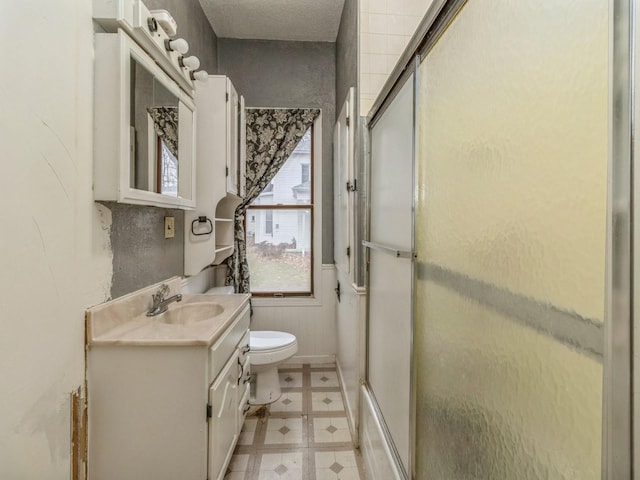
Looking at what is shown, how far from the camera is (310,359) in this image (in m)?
2.99

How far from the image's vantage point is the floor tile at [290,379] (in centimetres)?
262

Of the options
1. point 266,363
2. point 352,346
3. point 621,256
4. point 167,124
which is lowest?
point 266,363

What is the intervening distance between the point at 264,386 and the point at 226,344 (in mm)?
979

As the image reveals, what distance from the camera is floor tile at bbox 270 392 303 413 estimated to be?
2.26 m

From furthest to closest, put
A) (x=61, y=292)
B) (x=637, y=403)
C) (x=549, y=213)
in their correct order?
(x=61, y=292), (x=549, y=213), (x=637, y=403)

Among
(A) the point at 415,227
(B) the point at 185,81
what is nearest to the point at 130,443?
(A) the point at 415,227

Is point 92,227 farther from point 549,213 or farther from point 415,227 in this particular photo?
point 549,213

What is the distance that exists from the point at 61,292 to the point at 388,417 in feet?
4.14

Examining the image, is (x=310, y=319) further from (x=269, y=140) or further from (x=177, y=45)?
(x=177, y=45)

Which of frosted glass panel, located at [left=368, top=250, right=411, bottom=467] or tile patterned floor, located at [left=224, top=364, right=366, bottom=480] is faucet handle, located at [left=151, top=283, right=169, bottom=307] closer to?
tile patterned floor, located at [left=224, top=364, right=366, bottom=480]

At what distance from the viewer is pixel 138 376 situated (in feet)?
3.78

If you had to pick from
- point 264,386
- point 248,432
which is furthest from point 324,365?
point 248,432

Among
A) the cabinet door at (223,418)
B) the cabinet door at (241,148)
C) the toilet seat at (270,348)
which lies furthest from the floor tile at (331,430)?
the cabinet door at (241,148)

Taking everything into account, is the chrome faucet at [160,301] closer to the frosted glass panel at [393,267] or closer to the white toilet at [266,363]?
the white toilet at [266,363]
